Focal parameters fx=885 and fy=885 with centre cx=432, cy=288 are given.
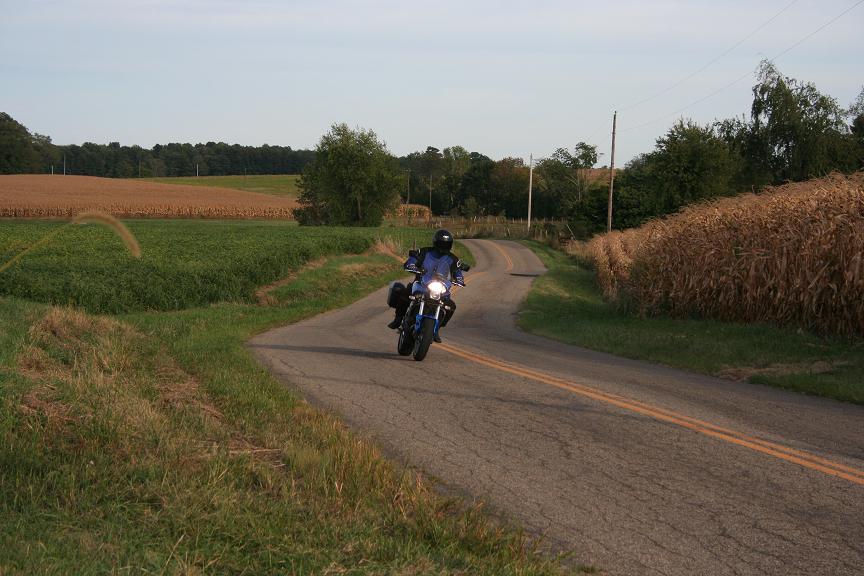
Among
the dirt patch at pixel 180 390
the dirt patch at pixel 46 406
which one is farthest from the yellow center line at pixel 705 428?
the dirt patch at pixel 46 406

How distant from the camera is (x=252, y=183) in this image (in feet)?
522

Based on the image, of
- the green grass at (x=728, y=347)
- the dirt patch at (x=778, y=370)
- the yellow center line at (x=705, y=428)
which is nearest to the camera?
the yellow center line at (x=705, y=428)

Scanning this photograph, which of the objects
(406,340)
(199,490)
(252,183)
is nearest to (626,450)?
(199,490)

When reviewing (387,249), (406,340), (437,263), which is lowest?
(406,340)

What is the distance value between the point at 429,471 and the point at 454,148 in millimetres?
190075

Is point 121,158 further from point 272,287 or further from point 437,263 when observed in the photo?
point 437,263

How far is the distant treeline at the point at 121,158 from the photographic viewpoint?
120 metres

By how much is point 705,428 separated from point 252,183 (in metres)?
156

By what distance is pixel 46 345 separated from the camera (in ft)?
35.2

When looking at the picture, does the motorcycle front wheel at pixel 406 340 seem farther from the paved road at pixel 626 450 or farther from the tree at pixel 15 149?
the tree at pixel 15 149

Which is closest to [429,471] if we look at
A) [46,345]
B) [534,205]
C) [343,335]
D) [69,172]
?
[46,345]

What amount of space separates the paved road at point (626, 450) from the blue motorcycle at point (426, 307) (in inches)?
16.9

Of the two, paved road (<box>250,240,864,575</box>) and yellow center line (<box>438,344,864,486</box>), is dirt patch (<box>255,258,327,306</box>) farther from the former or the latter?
yellow center line (<box>438,344,864,486</box>)

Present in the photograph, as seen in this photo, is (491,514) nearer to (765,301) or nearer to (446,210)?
(765,301)
